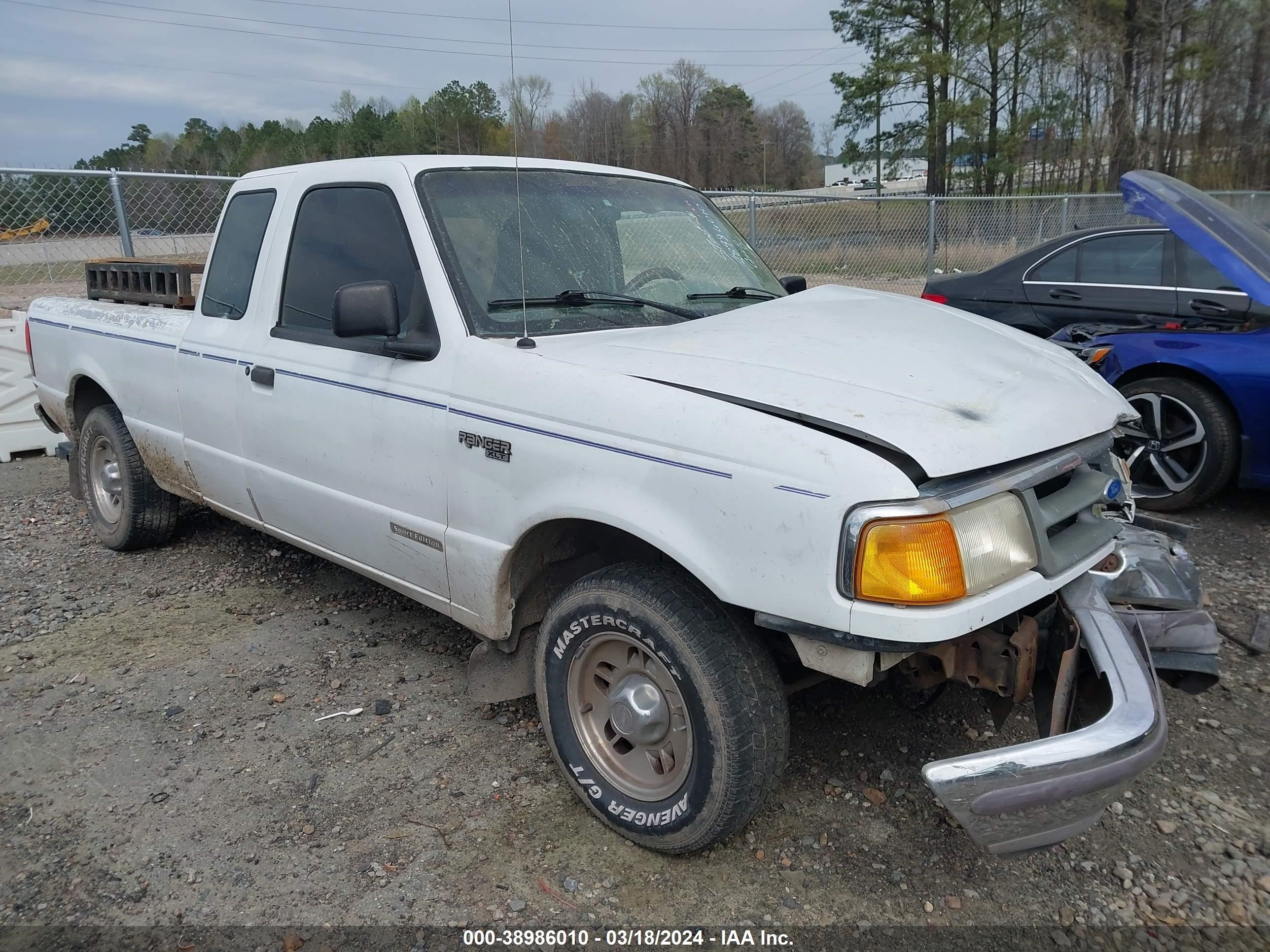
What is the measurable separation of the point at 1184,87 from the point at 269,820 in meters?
31.4

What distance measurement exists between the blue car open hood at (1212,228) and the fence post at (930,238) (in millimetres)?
11666

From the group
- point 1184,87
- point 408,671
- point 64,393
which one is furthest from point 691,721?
point 1184,87

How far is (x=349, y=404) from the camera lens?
325 cm

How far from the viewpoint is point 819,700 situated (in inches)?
133

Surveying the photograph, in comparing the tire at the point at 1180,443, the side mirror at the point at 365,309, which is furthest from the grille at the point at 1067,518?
the tire at the point at 1180,443

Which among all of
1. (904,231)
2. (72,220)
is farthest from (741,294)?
(904,231)

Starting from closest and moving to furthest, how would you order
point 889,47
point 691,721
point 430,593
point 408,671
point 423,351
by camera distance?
point 691,721 < point 423,351 < point 430,593 < point 408,671 < point 889,47

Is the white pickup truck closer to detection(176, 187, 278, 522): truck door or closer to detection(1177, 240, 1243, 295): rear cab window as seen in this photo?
detection(176, 187, 278, 522): truck door

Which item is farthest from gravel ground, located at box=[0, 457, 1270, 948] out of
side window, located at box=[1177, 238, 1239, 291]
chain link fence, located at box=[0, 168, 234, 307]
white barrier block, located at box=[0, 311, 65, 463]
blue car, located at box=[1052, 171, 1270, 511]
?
chain link fence, located at box=[0, 168, 234, 307]

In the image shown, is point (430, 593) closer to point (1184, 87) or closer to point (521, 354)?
point (521, 354)

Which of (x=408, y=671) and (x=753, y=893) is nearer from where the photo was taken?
(x=753, y=893)

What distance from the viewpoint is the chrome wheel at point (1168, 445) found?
5.19 m

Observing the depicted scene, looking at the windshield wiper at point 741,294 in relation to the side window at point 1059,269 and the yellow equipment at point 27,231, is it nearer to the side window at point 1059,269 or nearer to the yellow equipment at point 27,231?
the side window at point 1059,269

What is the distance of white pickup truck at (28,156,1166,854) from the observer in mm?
2070
